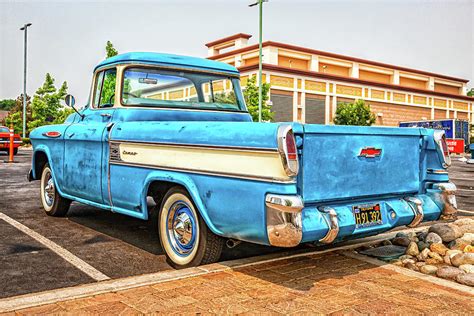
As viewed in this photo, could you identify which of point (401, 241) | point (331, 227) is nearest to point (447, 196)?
point (401, 241)

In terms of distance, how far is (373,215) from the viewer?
170 inches

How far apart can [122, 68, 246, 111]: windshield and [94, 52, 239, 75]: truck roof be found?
0.09 meters

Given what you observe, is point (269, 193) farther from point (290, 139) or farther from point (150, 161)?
point (150, 161)

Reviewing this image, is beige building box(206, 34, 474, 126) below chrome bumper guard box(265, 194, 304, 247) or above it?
above

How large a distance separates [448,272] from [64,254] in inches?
143

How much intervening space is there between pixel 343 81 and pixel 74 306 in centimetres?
5432

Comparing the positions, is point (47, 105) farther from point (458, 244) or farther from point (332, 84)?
point (458, 244)

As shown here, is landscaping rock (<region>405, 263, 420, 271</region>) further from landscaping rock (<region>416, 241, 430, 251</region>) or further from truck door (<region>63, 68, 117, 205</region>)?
truck door (<region>63, 68, 117, 205</region>)

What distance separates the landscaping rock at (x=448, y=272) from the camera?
428cm

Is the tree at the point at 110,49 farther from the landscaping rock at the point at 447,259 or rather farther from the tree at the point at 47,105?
the landscaping rock at the point at 447,259

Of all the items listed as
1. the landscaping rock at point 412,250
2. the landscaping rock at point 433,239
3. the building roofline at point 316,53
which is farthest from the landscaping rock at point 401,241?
the building roofline at point 316,53

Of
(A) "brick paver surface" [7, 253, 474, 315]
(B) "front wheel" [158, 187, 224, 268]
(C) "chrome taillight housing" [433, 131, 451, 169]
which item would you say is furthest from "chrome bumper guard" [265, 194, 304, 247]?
(C) "chrome taillight housing" [433, 131, 451, 169]

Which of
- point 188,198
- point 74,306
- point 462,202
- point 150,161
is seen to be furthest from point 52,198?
point 462,202

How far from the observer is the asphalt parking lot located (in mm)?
4250
